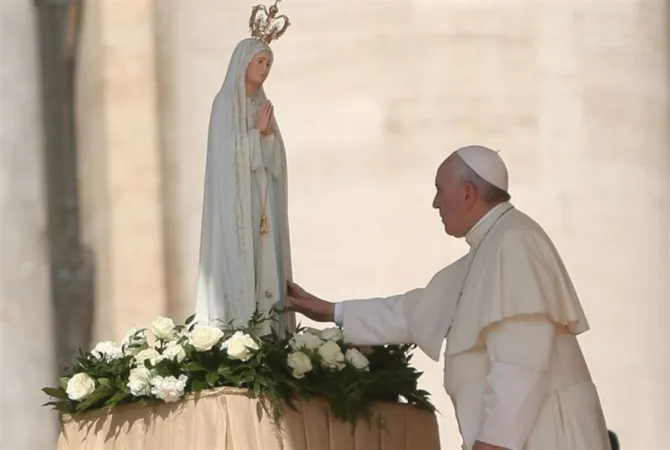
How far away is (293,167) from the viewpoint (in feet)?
31.5

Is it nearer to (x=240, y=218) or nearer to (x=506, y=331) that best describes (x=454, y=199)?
(x=506, y=331)

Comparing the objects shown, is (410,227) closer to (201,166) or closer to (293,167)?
(293,167)

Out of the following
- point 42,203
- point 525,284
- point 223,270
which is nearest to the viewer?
point 525,284

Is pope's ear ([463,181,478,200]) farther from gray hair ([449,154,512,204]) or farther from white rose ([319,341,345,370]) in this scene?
white rose ([319,341,345,370])

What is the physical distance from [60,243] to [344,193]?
1879mm

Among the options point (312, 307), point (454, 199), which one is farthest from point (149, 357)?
point (454, 199)

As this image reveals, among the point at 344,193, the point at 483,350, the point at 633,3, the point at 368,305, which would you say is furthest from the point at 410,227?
the point at 483,350

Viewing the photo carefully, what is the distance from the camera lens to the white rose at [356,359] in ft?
19.8

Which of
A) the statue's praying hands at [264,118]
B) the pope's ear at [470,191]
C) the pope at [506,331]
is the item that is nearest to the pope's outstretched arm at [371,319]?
the pope at [506,331]

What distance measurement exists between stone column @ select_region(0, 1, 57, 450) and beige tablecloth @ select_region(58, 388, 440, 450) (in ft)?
9.50

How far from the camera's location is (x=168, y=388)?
564 cm

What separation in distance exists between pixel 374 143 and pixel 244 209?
3454 millimetres

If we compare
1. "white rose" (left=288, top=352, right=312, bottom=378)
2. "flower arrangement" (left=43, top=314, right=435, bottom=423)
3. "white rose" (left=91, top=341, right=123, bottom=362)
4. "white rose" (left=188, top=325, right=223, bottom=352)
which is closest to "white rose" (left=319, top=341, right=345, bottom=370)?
"flower arrangement" (left=43, top=314, right=435, bottom=423)

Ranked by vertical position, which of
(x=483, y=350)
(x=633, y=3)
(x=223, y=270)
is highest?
(x=633, y=3)
